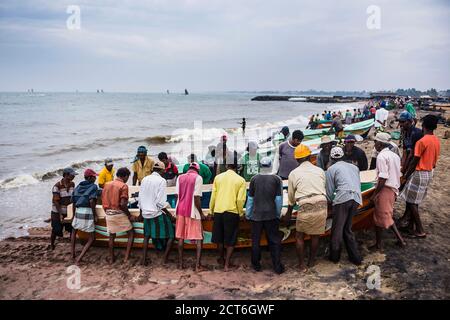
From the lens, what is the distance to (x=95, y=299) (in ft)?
13.5

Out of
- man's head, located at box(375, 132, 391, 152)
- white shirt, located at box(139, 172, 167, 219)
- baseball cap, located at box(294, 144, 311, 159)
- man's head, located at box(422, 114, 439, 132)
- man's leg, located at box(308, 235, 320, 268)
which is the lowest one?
man's leg, located at box(308, 235, 320, 268)

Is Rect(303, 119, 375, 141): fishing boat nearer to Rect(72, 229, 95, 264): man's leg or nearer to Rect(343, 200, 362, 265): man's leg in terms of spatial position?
Rect(343, 200, 362, 265): man's leg

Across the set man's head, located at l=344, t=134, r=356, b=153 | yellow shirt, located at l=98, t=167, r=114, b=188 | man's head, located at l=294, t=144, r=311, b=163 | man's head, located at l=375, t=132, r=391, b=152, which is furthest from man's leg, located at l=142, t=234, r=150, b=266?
man's head, located at l=375, t=132, r=391, b=152

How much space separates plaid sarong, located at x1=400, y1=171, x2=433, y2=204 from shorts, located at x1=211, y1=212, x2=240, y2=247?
111 inches

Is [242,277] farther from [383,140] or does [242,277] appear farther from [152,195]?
[383,140]

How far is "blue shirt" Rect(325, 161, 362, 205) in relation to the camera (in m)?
4.24

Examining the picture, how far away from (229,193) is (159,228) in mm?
1376


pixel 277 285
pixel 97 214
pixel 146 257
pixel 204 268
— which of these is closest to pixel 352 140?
pixel 277 285

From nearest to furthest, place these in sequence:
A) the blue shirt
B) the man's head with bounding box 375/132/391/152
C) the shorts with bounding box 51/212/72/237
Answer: the blue shirt < the man's head with bounding box 375/132/391/152 < the shorts with bounding box 51/212/72/237

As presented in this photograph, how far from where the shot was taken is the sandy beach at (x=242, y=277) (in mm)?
3943

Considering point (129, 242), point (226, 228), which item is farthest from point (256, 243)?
point (129, 242)

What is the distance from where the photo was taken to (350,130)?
624 inches

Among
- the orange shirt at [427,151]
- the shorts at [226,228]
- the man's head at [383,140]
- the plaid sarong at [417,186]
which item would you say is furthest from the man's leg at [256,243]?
the orange shirt at [427,151]

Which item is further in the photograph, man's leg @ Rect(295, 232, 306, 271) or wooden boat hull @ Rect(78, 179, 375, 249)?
wooden boat hull @ Rect(78, 179, 375, 249)
